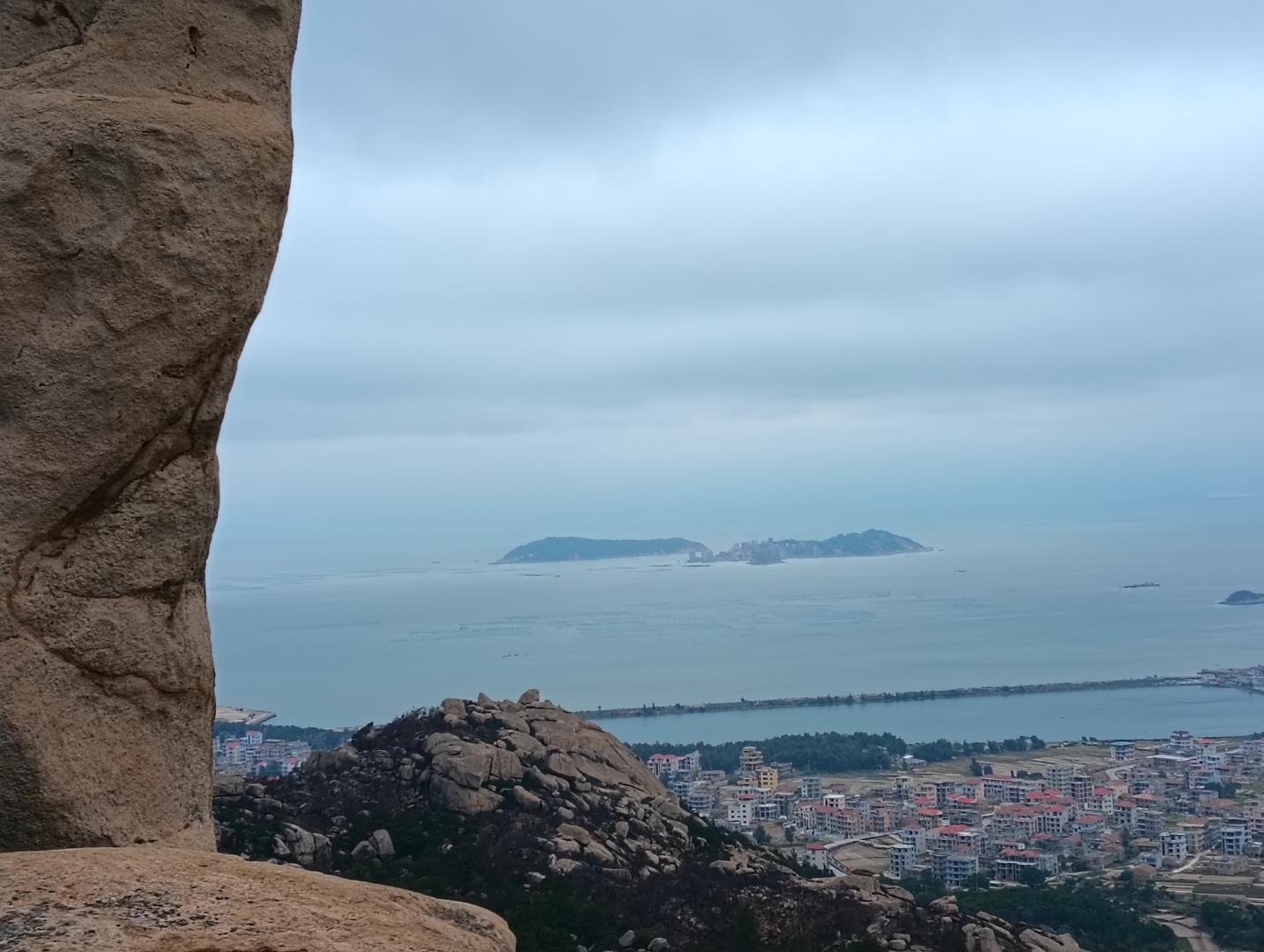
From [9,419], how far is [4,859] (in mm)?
1234

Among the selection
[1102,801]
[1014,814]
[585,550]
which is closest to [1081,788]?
[1102,801]

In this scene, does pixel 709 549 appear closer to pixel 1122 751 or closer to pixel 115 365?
pixel 1122 751

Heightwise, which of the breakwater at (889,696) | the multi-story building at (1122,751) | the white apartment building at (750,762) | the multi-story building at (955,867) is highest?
the breakwater at (889,696)

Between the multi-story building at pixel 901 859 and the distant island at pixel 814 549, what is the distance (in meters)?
99.2

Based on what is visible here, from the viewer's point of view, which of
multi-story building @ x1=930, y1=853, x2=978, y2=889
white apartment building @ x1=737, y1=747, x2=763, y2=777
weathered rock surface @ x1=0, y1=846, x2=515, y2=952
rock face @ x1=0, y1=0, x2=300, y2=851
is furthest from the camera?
white apartment building @ x1=737, y1=747, x2=763, y2=777

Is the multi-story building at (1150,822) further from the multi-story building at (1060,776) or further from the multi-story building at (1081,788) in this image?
the multi-story building at (1060,776)

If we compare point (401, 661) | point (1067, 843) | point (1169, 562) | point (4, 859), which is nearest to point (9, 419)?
point (4, 859)

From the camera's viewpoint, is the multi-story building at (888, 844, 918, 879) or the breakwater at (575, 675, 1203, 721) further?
the breakwater at (575, 675, 1203, 721)

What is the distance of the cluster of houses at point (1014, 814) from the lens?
79.5 ft

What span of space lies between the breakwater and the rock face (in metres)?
43.3

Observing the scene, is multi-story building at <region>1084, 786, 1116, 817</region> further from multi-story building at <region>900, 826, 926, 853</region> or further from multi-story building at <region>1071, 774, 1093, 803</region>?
multi-story building at <region>900, 826, 926, 853</region>

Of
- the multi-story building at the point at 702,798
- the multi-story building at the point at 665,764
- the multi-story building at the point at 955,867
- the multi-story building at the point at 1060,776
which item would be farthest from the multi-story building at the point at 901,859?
the multi-story building at the point at 1060,776

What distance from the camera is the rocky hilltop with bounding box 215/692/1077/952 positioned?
42.3 ft

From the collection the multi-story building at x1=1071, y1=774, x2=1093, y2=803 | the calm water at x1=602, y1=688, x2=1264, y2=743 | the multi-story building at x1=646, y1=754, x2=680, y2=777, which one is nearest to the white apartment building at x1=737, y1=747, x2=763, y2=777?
the multi-story building at x1=646, y1=754, x2=680, y2=777
